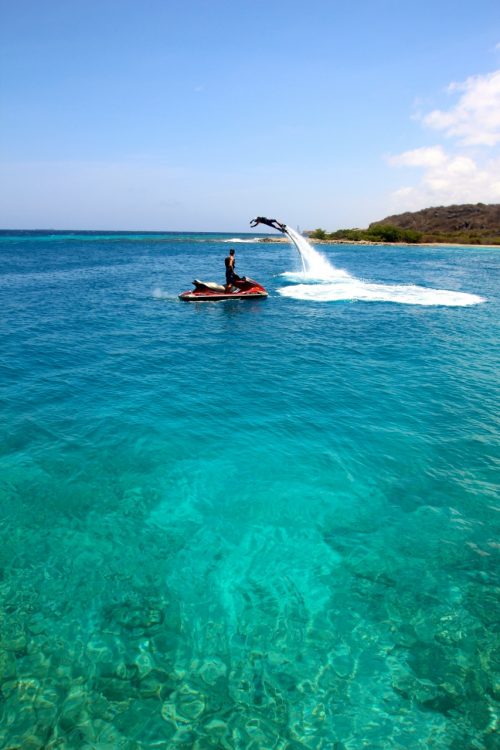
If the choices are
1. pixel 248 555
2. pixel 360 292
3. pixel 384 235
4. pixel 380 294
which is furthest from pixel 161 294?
pixel 384 235

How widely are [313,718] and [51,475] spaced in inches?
323

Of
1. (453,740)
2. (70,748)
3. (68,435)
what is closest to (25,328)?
(68,435)

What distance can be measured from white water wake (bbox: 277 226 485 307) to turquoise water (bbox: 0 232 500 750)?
58.8ft

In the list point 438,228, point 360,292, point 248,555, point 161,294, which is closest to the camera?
point 248,555

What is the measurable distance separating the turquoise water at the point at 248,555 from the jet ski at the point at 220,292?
48.1 ft

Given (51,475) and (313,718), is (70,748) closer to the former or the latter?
(313,718)

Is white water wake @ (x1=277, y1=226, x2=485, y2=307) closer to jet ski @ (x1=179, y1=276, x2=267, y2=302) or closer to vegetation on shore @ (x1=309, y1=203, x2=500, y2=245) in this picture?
jet ski @ (x1=179, y1=276, x2=267, y2=302)

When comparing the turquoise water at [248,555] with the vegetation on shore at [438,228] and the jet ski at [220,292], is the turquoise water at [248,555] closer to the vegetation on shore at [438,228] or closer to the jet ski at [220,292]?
the jet ski at [220,292]

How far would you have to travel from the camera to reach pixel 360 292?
39.2 meters

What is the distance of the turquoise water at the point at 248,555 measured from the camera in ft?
19.6

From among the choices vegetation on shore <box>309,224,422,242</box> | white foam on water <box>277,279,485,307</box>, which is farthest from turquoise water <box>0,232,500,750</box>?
vegetation on shore <box>309,224,422,242</box>

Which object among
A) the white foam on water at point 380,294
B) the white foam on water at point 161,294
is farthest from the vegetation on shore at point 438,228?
the white foam on water at point 161,294

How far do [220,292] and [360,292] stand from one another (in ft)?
45.9

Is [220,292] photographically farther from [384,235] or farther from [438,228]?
[438,228]
